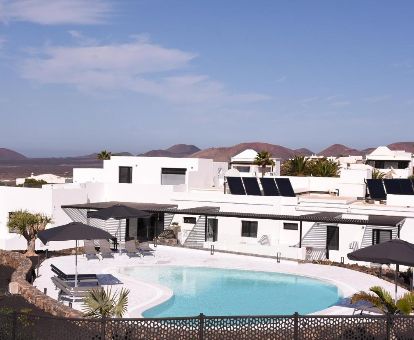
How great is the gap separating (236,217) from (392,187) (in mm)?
10284

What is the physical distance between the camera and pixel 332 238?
1270 inches

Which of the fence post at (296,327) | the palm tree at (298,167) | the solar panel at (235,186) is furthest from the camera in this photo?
the palm tree at (298,167)

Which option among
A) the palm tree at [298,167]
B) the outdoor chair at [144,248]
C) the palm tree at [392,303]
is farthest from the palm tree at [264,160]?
the palm tree at [392,303]

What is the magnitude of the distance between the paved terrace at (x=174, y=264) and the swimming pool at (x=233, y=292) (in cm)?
46

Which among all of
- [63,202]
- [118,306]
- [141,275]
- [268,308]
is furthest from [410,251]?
[63,202]

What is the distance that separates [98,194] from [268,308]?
70.9 ft

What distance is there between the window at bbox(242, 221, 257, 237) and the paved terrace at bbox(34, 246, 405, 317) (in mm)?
3449

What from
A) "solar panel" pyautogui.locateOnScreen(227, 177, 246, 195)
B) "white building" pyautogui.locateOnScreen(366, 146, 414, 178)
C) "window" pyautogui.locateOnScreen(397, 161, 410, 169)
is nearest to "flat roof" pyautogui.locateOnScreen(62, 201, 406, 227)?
"solar panel" pyautogui.locateOnScreen(227, 177, 246, 195)

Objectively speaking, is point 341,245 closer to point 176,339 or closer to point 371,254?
point 371,254

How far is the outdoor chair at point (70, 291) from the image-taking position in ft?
64.2

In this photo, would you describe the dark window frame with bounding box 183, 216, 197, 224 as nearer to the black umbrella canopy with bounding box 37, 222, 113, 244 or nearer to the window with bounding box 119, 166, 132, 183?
the window with bounding box 119, 166, 132, 183

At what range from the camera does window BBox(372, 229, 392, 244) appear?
100 feet

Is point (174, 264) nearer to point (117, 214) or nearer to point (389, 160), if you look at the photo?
point (117, 214)

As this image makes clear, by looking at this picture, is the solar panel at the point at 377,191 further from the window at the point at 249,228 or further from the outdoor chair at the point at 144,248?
the outdoor chair at the point at 144,248
